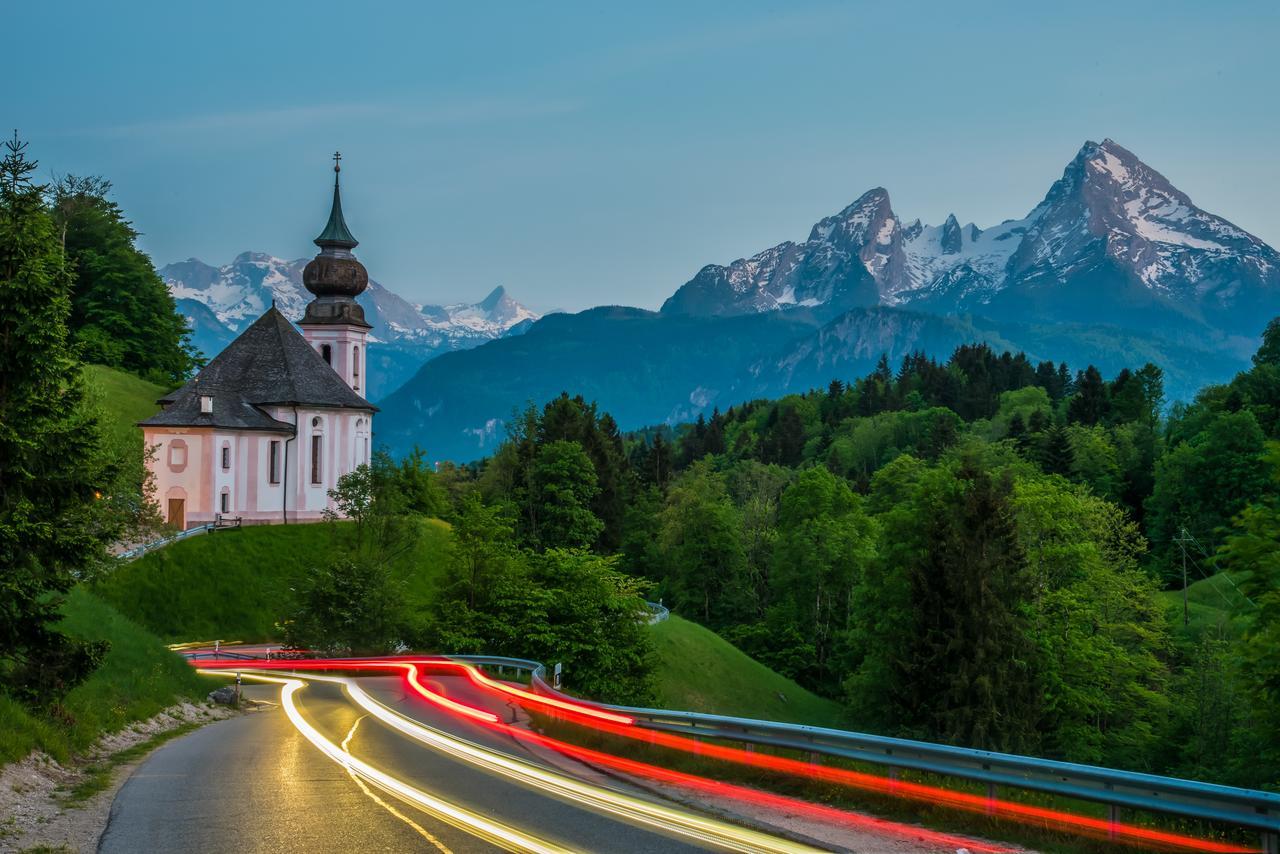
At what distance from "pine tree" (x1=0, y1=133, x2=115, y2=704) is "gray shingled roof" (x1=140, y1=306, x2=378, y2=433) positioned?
2362 inches

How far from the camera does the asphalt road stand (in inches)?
551

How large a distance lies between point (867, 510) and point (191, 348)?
62.6 metres

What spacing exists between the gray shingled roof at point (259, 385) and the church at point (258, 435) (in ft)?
0.22

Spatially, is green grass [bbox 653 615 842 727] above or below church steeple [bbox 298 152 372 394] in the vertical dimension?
below

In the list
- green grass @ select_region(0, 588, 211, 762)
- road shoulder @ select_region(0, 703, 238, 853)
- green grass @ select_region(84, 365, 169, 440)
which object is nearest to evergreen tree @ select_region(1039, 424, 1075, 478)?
green grass @ select_region(84, 365, 169, 440)

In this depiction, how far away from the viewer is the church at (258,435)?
7850cm

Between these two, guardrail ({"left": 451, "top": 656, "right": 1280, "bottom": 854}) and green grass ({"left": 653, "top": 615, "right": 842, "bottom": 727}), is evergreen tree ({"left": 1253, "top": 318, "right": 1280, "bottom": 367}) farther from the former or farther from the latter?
guardrail ({"left": 451, "top": 656, "right": 1280, "bottom": 854})

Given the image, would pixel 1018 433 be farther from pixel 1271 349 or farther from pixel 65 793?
pixel 65 793

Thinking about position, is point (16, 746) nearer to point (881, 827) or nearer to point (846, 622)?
point (881, 827)

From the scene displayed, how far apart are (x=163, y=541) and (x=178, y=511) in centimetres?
742

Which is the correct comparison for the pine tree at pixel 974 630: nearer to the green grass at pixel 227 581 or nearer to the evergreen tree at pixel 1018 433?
the green grass at pixel 227 581

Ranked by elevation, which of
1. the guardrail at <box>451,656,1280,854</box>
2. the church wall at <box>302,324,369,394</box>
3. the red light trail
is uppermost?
the church wall at <box>302,324,369,394</box>

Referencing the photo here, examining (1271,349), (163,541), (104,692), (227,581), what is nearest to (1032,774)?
(104,692)

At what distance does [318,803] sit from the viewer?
1638cm
